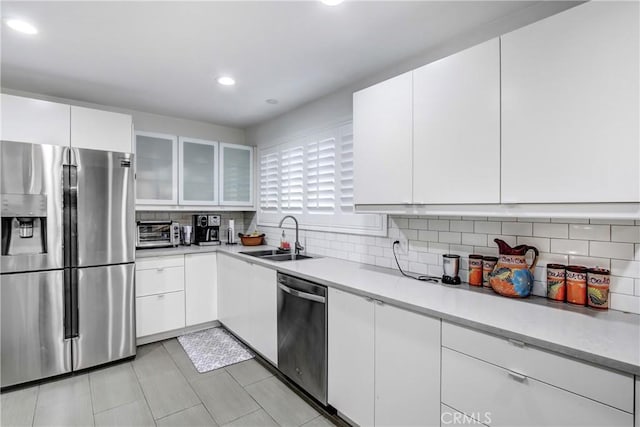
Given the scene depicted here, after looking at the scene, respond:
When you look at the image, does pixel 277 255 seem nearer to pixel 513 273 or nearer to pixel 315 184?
pixel 315 184

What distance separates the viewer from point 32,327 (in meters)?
2.41

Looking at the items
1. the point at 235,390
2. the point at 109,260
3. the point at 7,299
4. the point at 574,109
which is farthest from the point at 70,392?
the point at 574,109

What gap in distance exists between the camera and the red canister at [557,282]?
158cm

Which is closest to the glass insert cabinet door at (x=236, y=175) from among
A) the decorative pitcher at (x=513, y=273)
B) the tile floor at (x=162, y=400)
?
the tile floor at (x=162, y=400)

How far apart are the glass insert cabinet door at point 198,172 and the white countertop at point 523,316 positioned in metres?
2.16

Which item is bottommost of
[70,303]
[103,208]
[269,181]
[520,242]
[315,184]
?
[70,303]

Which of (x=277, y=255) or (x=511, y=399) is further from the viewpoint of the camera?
(x=277, y=255)

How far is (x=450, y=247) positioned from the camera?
2.12 m

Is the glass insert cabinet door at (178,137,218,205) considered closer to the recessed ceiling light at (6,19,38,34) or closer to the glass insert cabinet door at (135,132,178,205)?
the glass insert cabinet door at (135,132,178,205)

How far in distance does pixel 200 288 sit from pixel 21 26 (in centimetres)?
254

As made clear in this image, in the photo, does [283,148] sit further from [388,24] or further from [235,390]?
[235,390]

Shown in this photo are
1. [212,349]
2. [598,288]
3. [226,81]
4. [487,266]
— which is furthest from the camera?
[212,349]

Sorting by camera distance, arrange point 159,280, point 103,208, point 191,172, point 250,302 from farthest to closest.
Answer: point 191,172 < point 159,280 < point 250,302 < point 103,208

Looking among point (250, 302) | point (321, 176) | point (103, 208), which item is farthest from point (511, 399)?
point (103, 208)
